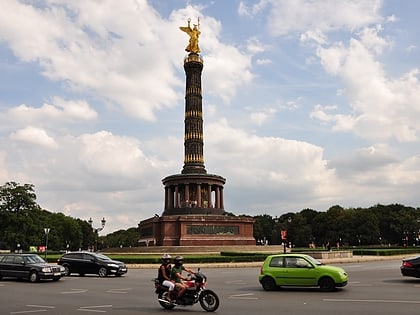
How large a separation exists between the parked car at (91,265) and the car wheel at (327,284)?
13302 millimetres

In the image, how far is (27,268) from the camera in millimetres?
23422

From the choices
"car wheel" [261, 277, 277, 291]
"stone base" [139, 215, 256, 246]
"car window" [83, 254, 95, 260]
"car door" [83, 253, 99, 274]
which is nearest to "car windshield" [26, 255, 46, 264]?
"car door" [83, 253, 99, 274]

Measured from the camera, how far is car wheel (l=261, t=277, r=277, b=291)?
1855cm

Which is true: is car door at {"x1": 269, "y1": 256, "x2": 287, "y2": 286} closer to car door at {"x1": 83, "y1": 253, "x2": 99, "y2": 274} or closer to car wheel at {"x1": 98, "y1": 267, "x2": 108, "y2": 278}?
car wheel at {"x1": 98, "y1": 267, "x2": 108, "y2": 278}

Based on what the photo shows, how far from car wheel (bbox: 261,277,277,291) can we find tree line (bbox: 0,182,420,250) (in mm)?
61324

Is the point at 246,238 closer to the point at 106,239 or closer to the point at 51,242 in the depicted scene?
the point at 51,242

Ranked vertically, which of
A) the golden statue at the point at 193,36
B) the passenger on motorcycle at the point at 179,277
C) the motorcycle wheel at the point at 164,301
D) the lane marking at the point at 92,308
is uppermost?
the golden statue at the point at 193,36

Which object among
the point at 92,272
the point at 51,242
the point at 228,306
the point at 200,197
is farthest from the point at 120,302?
the point at 51,242

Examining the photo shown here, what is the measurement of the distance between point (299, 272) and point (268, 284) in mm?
1348

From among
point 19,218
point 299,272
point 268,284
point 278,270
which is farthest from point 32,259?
point 19,218

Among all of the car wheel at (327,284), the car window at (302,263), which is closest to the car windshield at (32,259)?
the car window at (302,263)

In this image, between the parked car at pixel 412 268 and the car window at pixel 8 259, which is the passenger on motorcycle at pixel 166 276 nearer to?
the parked car at pixel 412 268

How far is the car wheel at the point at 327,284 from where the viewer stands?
57.8ft

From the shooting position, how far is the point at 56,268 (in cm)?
2366
